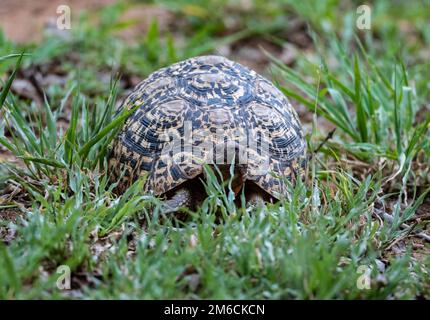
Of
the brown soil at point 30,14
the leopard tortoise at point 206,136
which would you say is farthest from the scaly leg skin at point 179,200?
the brown soil at point 30,14

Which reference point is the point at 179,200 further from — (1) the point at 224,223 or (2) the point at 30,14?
(2) the point at 30,14

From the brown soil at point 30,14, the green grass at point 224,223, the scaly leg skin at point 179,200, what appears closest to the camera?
the green grass at point 224,223

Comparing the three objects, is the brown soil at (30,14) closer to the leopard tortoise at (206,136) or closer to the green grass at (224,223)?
the green grass at (224,223)

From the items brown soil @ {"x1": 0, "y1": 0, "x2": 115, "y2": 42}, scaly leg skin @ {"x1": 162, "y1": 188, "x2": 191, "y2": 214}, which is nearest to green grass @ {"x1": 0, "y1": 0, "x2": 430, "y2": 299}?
scaly leg skin @ {"x1": 162, "y1": 188, "x2": 191, "y2": 214}

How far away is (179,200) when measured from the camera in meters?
3.73

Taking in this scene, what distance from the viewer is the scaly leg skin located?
12.1ft

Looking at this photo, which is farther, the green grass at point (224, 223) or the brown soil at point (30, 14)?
the brown soil at point (30, 14)

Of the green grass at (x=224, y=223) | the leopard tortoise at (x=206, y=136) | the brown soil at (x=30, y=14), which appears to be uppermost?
the brown soil at (x=30, y=14)

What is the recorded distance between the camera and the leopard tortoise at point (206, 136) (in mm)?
3689

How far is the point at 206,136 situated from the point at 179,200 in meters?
0.37

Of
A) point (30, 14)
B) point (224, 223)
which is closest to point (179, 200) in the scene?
point (224, 223)

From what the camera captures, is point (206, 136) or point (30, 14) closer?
point (206, 136)

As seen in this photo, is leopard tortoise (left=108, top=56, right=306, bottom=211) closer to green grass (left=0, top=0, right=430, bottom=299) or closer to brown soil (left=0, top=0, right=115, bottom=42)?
green grass (left=0, top=0, right=430, bottom=299)
